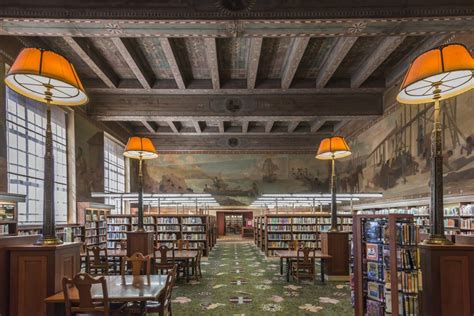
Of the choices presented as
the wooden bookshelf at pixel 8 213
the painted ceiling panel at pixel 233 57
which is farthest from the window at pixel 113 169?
the wooden bookshelf at pixel 8 213

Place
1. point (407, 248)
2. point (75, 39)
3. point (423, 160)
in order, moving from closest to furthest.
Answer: point (407, 248) → point (75, 39) → point (423, 160)

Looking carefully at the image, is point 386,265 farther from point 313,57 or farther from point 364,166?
point 364,166

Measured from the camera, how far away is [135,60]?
11375 mm

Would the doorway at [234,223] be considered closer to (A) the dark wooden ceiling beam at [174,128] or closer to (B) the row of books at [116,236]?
(A) the dark wooden ceiling beam at [174,128]

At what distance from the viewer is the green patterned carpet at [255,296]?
Result: 275 inches

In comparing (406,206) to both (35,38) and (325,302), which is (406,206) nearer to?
(325,302)

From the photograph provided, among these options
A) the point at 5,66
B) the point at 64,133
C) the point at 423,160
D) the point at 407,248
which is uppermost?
the point at 5,66

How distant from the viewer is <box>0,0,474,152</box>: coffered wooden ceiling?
768 cm

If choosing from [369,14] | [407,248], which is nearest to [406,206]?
[369,14]

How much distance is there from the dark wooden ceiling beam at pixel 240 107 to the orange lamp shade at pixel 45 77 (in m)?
9.30

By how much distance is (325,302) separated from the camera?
761 centimetres

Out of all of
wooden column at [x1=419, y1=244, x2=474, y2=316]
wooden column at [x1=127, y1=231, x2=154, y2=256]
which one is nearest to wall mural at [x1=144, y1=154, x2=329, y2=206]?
wooden column at [x1=127, y1=231, x2=154, y2=256]

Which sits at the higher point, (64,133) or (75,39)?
(75,39)

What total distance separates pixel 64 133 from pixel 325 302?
387 inches
